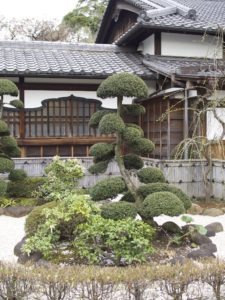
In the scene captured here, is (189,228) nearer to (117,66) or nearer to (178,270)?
(178,270)

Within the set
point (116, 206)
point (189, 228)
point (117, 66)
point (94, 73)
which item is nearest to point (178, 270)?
point (116, 206)

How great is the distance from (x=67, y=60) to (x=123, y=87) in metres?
8.25

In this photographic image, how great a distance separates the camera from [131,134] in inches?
243

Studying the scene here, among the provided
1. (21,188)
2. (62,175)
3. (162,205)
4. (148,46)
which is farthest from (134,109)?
(148,46)

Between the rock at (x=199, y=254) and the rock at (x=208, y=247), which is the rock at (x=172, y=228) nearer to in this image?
the rock at (x=208, y=247)

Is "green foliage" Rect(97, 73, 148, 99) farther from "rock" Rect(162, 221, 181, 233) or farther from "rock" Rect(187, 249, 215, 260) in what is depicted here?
"rock" Rect(187, 249, 215, 260)

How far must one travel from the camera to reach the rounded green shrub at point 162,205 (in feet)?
18.3

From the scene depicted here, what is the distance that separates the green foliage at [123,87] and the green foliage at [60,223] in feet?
5.31

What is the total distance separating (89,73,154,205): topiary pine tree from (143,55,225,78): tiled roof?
422cm

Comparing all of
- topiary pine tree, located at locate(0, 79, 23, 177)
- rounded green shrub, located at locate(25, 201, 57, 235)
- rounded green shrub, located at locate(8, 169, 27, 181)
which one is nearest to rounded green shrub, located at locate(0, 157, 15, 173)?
topiary pine tree, located at locate(0, 79, 23, 177)

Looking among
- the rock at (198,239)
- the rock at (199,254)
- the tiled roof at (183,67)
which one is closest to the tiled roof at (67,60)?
the tiled roof at (183,67)

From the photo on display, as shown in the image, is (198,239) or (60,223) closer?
(60,223)

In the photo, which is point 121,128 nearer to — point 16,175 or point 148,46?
point 16,175

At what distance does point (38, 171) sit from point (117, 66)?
455cm
